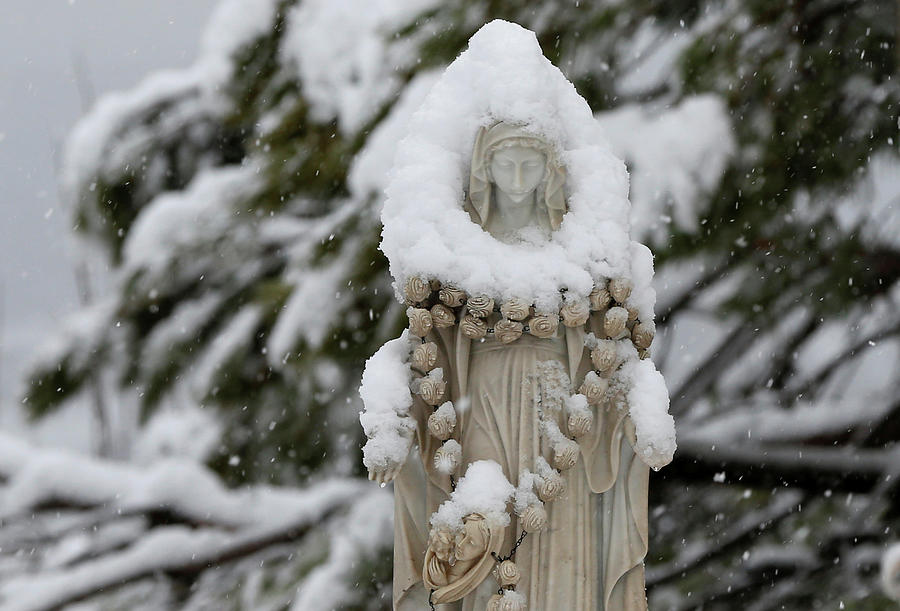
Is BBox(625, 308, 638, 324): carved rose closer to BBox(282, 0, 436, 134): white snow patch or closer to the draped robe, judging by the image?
the draped robe

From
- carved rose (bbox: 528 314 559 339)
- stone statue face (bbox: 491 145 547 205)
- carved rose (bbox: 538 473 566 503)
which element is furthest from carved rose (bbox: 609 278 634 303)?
carved rose (bbox: 538 473 566 503)

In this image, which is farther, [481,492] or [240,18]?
[240,18]

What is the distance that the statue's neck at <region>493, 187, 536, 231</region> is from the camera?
2330 millimetres

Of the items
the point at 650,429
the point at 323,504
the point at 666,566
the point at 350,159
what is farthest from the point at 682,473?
the point at 650,429

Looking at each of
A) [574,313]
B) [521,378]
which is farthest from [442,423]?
[574,313]

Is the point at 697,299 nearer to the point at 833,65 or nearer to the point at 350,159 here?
the point at 833,65

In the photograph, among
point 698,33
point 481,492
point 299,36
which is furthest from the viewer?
point 299,36

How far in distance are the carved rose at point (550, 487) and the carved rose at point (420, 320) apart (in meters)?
0.31

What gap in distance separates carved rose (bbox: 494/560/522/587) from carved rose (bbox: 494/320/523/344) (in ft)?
1.19

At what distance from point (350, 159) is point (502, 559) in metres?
2.22

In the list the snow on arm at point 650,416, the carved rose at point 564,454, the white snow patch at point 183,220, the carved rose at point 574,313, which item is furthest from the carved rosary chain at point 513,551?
the white snow patch at point 183,220

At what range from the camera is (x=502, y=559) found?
2203 mm

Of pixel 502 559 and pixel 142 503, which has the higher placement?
pixel 142 503

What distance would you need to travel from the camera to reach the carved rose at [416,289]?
222cm
